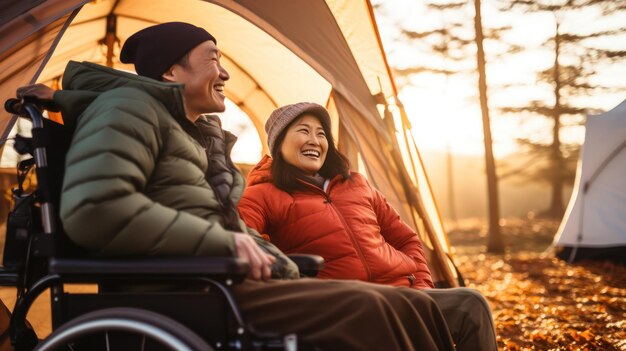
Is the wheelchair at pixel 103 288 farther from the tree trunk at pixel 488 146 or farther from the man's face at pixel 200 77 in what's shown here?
the tree trunk at pixel 488 146

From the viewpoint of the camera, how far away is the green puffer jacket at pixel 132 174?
55.6 inches

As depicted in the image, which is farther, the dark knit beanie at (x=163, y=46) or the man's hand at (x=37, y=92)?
the dark knit beanie at (x=163, y=46)

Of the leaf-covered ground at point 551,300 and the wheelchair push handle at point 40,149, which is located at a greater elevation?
the wheelchair push handle at point 40,149

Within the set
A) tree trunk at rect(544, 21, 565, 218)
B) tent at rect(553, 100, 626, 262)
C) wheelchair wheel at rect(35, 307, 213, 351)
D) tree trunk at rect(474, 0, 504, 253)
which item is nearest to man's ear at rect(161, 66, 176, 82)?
wheelchair wheel at rect(35, 307, 213, 351)

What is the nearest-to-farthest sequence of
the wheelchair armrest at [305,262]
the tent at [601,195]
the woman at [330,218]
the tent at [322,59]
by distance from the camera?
the wheelchair armrest at [305,262], the woman at [330,218], the tent at [322,59], the tent at [601,195]

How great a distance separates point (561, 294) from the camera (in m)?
5.32

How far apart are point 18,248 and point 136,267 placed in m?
0.56

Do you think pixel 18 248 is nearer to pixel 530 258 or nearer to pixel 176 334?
pixel 176 334

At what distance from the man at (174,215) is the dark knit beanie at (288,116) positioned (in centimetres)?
74

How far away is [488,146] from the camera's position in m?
9.84

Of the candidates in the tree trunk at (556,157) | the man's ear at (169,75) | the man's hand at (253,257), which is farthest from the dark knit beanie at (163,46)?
the tree trunk at (556,157)

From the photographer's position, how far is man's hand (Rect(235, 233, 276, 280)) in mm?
1544

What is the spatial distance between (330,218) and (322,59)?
1.44 metres

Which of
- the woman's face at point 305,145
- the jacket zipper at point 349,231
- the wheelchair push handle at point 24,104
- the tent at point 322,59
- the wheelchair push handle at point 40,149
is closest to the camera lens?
the wheelchair push handle at point 40,149
